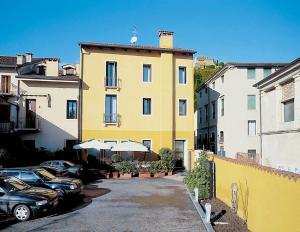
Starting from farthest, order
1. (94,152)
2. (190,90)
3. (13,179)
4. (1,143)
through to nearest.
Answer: (190,90) < (94,152) < (1,143) < (13,179)

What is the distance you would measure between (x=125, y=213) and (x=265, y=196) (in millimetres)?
6101

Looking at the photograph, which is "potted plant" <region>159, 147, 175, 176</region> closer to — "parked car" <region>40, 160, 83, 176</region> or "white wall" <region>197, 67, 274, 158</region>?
"parked car" <region>40, 160, 83, 176</region>

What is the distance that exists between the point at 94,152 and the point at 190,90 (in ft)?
32.9

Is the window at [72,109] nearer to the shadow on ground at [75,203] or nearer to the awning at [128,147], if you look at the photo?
the awning at [128,147]

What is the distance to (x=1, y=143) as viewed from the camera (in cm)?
2556

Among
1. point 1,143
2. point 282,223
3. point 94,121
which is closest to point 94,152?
point 94,121

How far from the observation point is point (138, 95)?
31.2 meters

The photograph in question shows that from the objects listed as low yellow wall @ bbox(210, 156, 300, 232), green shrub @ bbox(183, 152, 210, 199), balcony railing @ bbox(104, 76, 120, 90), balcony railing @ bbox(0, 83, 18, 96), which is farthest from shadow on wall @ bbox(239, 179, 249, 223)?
balcony railing @ bbox(0, 83, 18, 96)

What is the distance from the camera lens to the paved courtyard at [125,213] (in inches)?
458

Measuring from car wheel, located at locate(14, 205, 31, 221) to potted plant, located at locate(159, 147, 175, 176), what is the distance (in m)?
16.7

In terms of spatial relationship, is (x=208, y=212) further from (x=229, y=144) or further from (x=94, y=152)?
(x=229, y=144)

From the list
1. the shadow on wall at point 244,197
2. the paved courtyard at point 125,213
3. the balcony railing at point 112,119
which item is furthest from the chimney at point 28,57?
the shadow on wall at point 244,197

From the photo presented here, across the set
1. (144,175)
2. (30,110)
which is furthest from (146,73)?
(30,110)

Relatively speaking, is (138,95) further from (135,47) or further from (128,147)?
(128,147)
